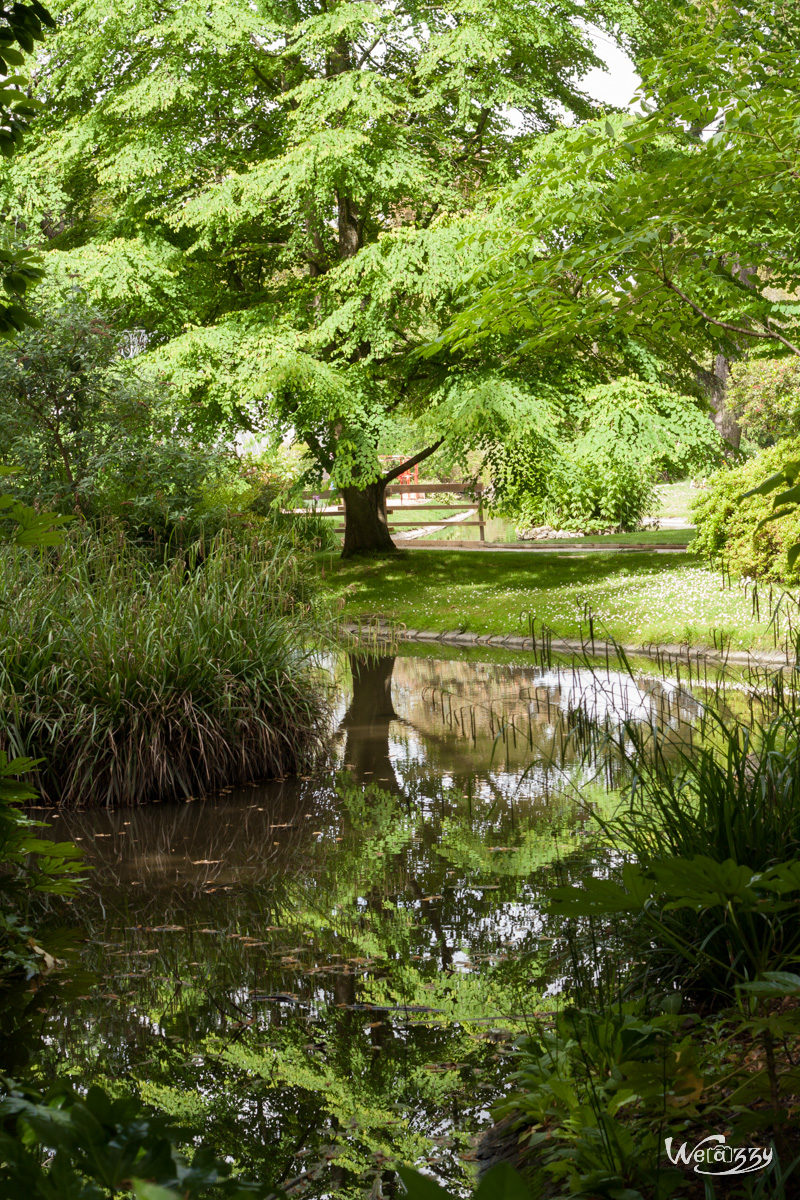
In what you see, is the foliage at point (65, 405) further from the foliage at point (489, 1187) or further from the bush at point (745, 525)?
the foliage at point (489, 1187)

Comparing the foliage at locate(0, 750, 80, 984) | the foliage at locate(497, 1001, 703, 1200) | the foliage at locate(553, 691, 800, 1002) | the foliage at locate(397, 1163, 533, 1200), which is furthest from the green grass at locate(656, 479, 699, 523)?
the foliage at locate(397, 1163, 533, 1200)

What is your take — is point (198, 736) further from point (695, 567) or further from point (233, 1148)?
point (695, 567)

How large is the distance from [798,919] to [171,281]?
16709 mm

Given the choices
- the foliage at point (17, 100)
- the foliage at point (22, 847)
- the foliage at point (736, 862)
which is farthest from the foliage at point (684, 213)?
the foliage at point (22, 847)

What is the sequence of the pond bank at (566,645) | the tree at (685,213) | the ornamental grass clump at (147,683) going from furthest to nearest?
the pond bank at (566,645) → the ornamental grass clump at (147,683) → the tree at (685,213)

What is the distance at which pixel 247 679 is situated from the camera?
7.20 metres

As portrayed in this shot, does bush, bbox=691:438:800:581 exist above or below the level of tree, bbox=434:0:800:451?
below

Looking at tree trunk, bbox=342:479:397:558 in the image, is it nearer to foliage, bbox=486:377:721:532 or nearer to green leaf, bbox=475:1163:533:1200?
foliage, bbox=486:377:721:532

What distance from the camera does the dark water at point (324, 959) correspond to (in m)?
2.96

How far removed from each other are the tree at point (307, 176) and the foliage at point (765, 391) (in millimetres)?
7003

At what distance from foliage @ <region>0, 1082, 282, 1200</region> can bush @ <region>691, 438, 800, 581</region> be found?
11639mm

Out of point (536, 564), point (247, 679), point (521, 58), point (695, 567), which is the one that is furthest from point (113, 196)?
point (247, 679)

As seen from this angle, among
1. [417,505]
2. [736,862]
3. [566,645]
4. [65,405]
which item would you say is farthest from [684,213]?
[417,505]

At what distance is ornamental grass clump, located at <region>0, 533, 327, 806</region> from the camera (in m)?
6.73
